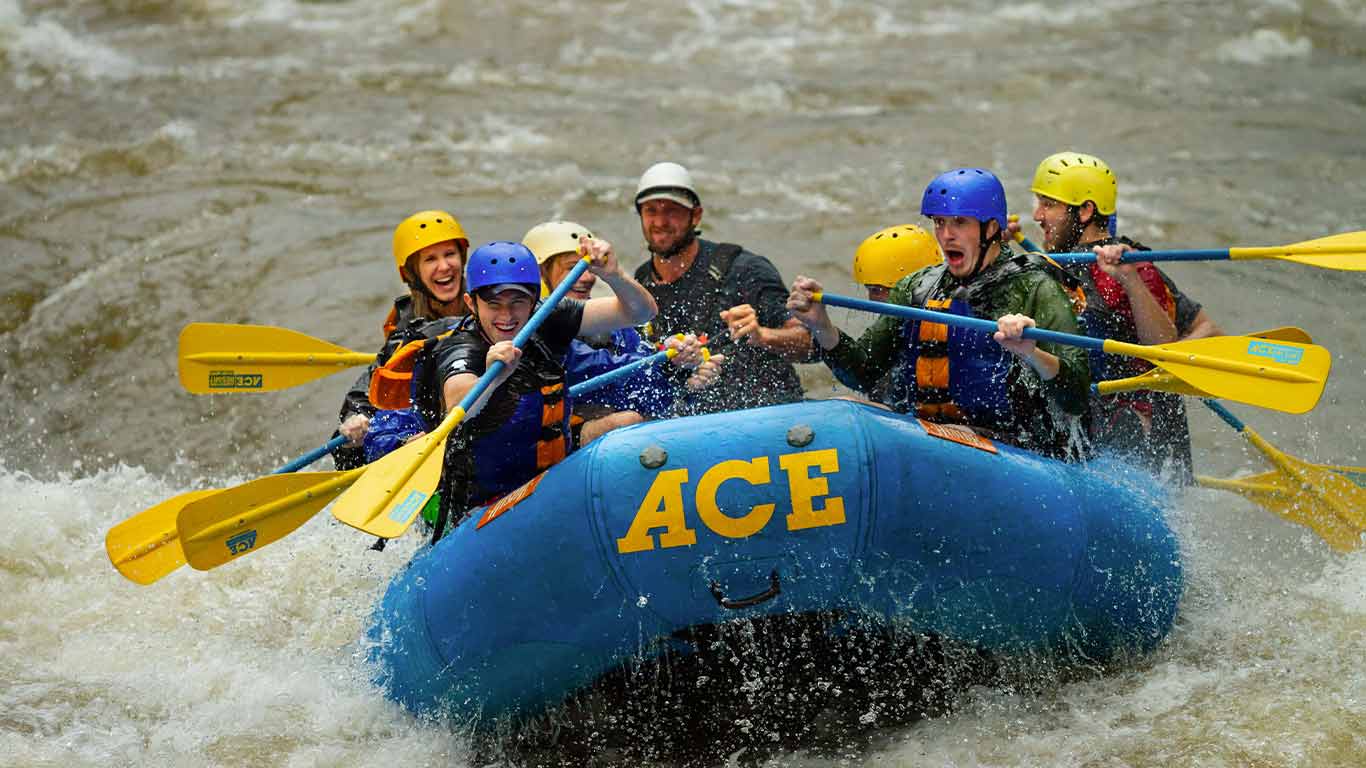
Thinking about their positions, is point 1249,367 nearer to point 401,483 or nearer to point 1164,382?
point 1164,382

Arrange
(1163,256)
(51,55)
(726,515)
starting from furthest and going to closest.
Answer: (51,55)
(1163,256)
(726,515)

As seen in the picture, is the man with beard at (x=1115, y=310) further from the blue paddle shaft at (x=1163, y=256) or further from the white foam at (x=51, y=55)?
the white foam at (x=51, y=55)

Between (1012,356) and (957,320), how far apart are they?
1.05ft

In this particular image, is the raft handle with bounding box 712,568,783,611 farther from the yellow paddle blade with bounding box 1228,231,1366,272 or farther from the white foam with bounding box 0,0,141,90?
the white foam with bounding box 0,0,141,90

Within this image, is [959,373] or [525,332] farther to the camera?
[959,373]

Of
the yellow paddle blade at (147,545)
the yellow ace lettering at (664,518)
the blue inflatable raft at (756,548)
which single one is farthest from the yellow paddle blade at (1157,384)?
the yellow paddle blade at (147,545)

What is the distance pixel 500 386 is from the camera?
516 cm

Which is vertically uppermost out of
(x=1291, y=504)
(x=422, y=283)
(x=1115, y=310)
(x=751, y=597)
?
(x=422, y=283)

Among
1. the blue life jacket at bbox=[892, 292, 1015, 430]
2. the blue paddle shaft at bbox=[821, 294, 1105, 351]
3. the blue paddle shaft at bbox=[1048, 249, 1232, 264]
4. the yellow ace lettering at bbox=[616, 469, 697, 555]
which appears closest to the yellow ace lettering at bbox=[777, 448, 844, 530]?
the yellow ace lettering at bbox=[616, 469, 697, 555]

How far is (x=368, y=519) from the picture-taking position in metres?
4.73

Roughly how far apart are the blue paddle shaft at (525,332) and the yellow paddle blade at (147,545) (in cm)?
123

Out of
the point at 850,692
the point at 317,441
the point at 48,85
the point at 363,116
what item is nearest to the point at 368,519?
the point at 850,692

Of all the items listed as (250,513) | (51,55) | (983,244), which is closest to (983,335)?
(983,244)

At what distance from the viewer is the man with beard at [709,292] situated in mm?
6621
